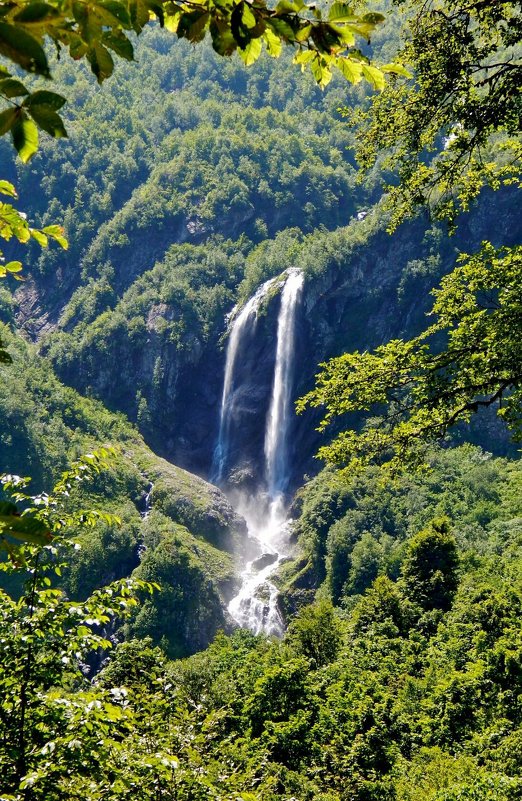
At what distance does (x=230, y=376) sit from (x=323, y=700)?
53647 mm

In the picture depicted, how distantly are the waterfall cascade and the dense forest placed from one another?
0.82 ft

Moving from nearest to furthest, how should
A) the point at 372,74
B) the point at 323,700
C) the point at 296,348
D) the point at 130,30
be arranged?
the point at 130,30 → the point at 372,74 → the point at 323,700 → the point at 296,348

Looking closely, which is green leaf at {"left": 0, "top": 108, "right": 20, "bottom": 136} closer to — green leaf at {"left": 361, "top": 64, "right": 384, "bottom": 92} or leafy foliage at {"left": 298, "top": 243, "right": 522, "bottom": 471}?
green leaf at {"left": 361, "top": 64, "right": 384, "bottom": 92}

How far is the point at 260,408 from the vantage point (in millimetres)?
65750

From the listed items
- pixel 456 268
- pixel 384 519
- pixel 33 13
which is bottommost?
pixel 33 13

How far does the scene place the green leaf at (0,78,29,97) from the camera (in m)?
1.26

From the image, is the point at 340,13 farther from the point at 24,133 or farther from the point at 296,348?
the point at 296,348

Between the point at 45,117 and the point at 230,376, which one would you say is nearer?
the point at 45,117

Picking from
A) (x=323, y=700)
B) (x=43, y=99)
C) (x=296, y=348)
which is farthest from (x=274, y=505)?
(x=43, y=99)

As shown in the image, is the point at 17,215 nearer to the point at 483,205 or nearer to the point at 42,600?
the point at 42,600

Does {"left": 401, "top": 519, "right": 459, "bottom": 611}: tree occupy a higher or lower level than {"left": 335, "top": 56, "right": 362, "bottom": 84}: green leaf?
higher

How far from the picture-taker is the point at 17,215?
101 inches

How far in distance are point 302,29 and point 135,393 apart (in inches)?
3171

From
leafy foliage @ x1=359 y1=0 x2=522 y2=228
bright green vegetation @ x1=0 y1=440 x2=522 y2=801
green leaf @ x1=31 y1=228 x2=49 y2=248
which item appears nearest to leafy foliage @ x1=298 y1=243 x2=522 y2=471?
leafy foliage @ x1=359 y1=0 x2=522 y2=228
